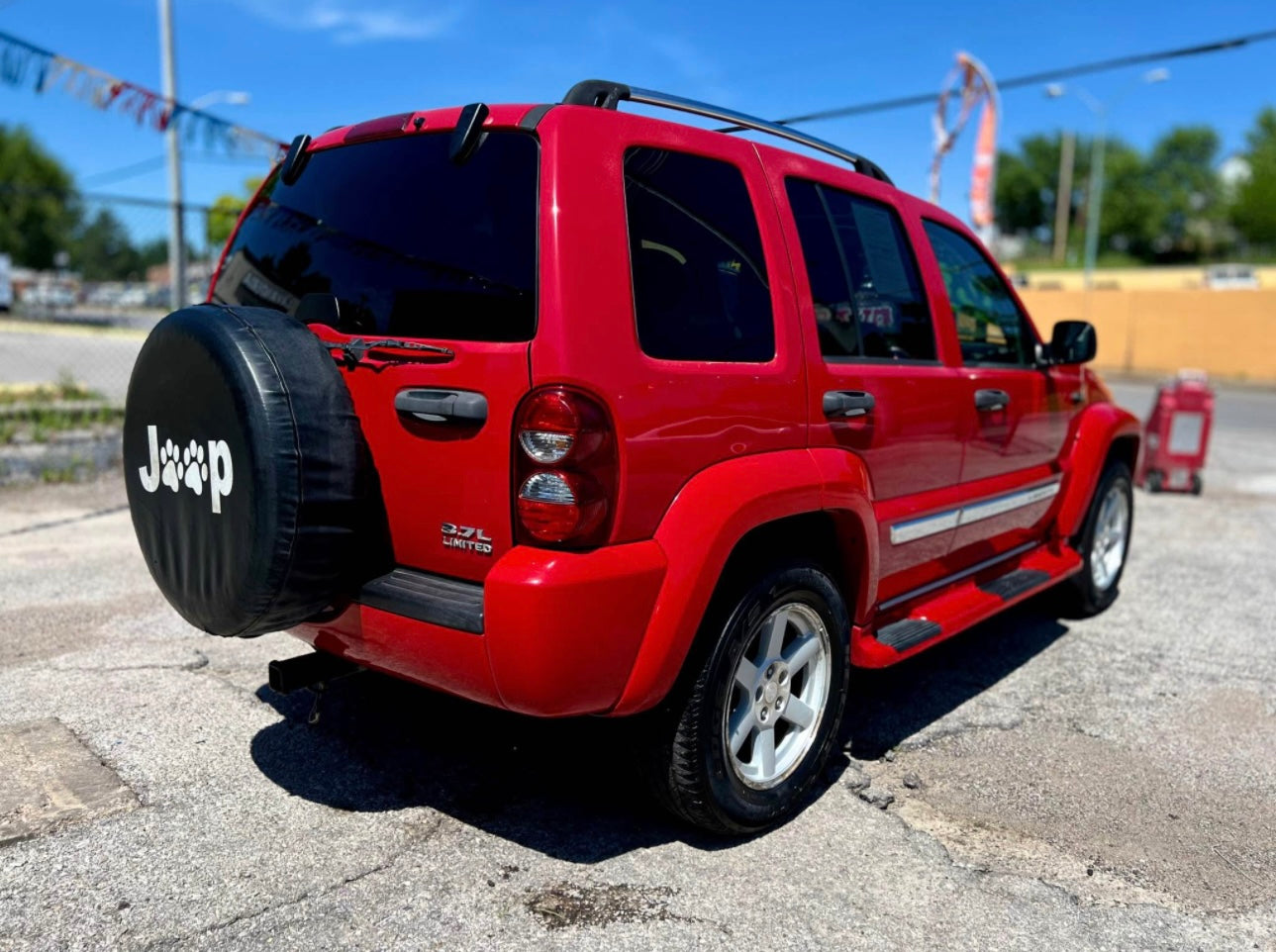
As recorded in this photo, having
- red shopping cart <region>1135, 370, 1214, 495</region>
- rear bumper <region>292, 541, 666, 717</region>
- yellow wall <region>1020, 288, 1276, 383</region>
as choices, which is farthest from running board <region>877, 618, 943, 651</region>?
yellow wall <region>1020, 288, 1276, 383</region>

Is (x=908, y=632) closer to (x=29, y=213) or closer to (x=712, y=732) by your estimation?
(x=712, y=732)

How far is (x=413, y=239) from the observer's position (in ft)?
9.27

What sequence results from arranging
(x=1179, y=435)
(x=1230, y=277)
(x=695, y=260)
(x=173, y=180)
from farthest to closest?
(x=1230, y=277) → (x=173, y=180) → (x=1179, y=435) → (x=695, y=260)

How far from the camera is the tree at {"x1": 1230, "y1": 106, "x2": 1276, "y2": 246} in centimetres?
6178

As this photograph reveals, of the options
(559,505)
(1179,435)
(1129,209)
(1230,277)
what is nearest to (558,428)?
(559,505)

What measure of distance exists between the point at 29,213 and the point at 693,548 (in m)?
72.5

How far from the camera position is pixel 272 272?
326cm

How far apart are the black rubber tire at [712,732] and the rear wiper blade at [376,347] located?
1.02 metres

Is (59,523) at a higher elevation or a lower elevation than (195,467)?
lower

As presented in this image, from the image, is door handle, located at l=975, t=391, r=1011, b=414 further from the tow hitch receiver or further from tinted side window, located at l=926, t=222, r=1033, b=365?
the tow hitch receiver

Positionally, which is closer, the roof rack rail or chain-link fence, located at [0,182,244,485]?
the roof rack rail

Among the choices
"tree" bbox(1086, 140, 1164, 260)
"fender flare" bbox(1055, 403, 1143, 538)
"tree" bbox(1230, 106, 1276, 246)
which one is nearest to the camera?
"fender flare" bbox(1055, 403, 1143, 538)

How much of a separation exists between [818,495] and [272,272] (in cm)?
182

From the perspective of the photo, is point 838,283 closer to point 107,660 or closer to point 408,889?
point 408,889
